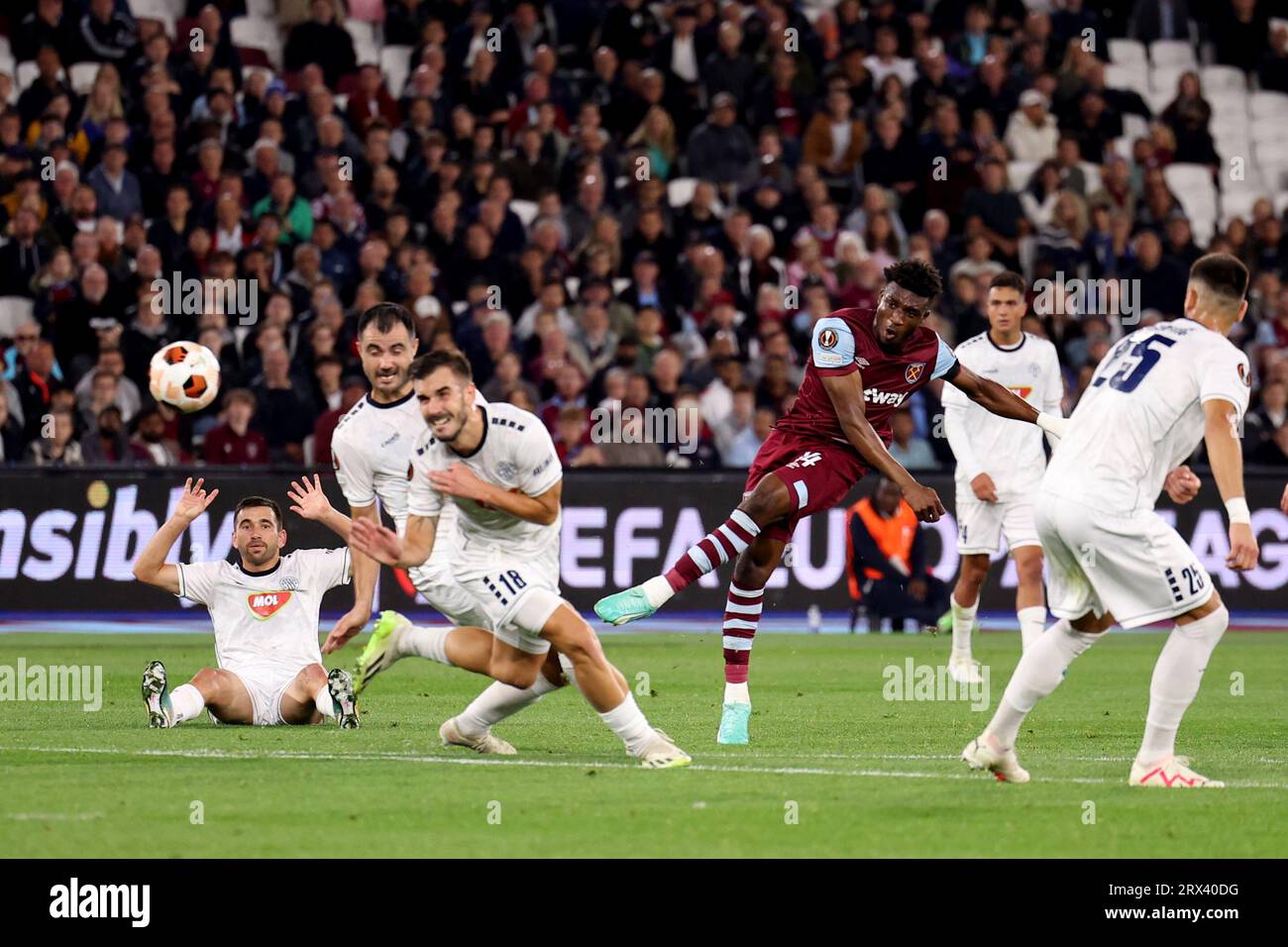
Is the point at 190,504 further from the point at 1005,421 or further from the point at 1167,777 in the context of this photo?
the point at 1005,421

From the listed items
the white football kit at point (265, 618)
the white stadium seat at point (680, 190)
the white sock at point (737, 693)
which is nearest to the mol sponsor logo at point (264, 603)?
the white football kit at point (265, 618)

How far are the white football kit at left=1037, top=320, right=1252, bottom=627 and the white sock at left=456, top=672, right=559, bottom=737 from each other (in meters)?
2.43

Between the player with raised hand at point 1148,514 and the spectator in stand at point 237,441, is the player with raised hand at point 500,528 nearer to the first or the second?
the player with raised hand at point 1148,514

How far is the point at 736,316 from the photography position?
22.0m

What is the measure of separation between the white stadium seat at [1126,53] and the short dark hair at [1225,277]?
19585 mm

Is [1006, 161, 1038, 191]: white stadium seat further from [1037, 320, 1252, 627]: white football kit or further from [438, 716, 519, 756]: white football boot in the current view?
[1037, 320, 1252, 627]: white football kit

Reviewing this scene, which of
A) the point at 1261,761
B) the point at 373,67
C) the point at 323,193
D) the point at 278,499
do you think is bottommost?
the point at 1261,761

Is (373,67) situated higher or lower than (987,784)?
higher

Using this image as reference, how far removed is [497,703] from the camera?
970 centimetres

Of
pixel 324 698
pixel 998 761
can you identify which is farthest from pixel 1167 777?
pixel 324 698

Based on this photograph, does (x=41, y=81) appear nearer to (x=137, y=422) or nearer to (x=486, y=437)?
(x=137, y=422)

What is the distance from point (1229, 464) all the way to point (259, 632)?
540 centimetres
